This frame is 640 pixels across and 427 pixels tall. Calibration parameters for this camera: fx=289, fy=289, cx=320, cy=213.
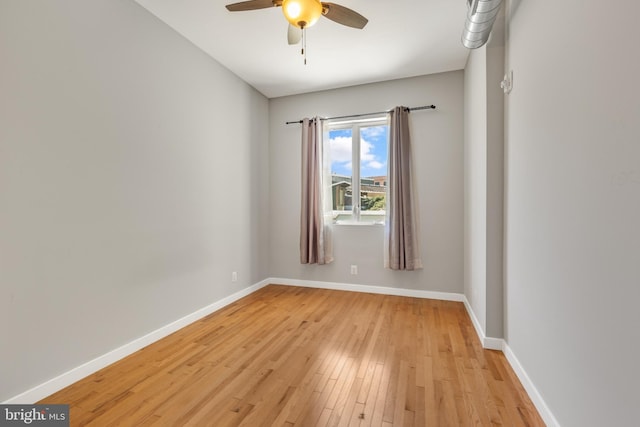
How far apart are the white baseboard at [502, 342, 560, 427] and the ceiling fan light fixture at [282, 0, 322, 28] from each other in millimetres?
2631

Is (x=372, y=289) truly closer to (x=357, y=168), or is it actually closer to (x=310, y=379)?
(x=357, y=168)

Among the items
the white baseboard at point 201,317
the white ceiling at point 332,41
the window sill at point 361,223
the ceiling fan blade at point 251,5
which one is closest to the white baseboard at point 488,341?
the white baseboard at point 201,317

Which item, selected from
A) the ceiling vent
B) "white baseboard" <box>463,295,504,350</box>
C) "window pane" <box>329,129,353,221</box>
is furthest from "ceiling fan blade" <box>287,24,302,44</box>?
"white baseboard" <box>463,295,504,350</box>

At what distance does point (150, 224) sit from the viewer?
2.53m

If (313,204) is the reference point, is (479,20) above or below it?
above

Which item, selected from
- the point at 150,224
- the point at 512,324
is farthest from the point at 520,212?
the point at 150,224

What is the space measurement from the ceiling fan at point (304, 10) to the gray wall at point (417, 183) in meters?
1.87

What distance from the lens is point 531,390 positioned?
1.73m

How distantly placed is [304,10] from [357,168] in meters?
2.46

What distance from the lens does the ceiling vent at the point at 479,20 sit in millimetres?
1867

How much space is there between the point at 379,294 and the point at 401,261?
0.58 metres

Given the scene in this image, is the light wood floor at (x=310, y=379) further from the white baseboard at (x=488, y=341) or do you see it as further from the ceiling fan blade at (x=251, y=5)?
the ceiling fan blade at (x=251, y=5)

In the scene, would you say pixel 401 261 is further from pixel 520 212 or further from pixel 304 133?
pixel 304 133

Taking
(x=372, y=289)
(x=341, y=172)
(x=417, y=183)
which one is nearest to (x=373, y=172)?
(x=341, y=172)
